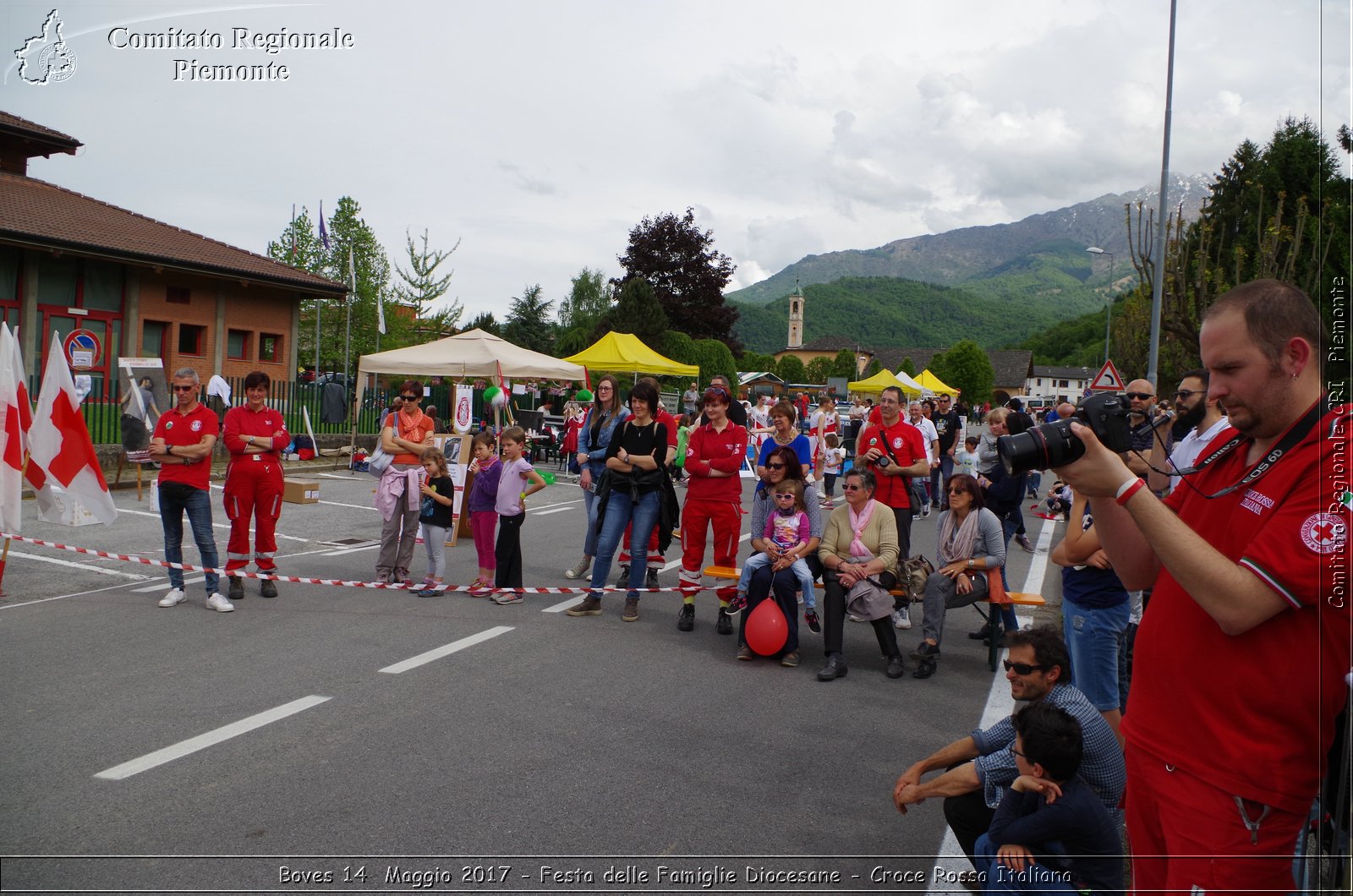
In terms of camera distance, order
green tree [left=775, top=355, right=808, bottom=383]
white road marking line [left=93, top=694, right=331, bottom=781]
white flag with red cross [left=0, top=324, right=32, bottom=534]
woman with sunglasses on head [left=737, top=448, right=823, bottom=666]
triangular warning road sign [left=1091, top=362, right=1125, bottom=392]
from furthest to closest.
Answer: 1. green tree [left=775, top=355, right=808, bottom=383]
2. triangular warning road sign [left=1091, top=362, right=1125, bottom=392]
3. woman with sunglasses on head [left=737, top=448, right=823, bottom=666]
4. white flag with red cross [left=0, top=324, right=32, bottom=534]
5. white road marking line [left=93, top=694, right=331, bottom=781]

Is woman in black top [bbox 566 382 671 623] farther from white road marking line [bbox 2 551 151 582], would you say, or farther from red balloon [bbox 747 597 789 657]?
white road marking line [bbox 2 551 151 582]

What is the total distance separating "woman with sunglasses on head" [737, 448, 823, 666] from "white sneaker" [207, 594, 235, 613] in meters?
4.35

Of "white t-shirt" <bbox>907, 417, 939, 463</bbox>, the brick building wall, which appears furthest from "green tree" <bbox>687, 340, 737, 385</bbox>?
"white t-shirt" <bbox>907, 417, 939, 463</bbox>

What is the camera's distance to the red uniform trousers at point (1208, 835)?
193 centimetres

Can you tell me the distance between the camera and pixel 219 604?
26.4 feet

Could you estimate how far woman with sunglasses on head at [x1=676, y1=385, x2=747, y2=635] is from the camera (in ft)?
27.6

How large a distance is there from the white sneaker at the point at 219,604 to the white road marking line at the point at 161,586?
0.34 m

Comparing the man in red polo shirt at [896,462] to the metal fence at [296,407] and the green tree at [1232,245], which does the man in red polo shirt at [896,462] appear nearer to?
the green tree at [1232,245]

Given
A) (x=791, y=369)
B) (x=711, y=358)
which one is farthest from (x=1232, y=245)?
(x=791, y=369)

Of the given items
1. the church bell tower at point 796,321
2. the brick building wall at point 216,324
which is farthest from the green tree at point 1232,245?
the church bell tower at point 796,321

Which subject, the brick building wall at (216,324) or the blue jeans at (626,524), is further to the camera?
the brick building wall at (216,324)

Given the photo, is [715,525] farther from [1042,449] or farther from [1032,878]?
[1042,449]

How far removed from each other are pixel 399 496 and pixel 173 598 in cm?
216

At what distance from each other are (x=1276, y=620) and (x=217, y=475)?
59.1 feet
